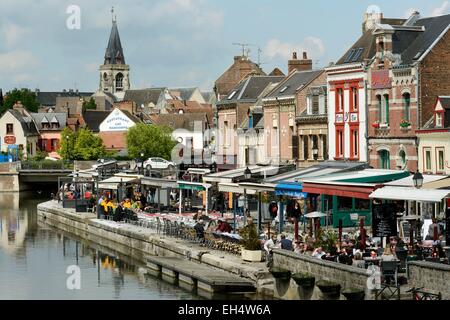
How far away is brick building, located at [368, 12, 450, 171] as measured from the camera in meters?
52.9

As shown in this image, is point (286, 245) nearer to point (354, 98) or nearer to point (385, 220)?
point (385, 220)

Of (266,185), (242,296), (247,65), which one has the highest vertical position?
(247,65)

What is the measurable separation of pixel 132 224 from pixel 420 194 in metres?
26.0

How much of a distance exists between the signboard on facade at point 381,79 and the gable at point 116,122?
86050 mm

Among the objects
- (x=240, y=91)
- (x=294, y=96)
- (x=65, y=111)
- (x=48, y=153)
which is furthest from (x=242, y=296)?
(x=65, y=111)

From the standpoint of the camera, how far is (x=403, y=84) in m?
53.7

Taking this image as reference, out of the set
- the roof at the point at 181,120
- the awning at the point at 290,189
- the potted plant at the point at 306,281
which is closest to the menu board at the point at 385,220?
the potted plant at the point at 306,281

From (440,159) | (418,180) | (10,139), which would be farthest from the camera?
(10,139)

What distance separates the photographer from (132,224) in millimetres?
59188

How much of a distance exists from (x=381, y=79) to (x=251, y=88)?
26235mm

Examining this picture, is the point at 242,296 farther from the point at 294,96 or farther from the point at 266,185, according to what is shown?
the point at 294,96

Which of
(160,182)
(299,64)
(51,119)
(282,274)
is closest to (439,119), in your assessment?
(160,182)

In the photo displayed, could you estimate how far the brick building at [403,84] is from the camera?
174 ft

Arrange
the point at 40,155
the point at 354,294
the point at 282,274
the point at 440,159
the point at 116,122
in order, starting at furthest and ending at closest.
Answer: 1. the point at 116,122
2. the point at 40,155
3. the point at 440,159
4. the point at 282,274
5. the point at 354,294
